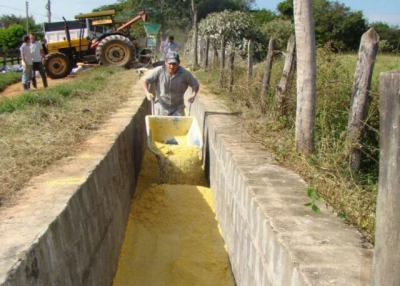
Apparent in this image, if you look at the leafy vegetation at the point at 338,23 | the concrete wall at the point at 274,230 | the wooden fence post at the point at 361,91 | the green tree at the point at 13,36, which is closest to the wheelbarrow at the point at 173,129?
the concrete wall at the point at 274,230

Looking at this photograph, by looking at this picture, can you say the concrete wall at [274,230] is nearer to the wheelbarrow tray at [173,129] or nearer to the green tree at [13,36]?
the wheelbarrow tray at [173,129]

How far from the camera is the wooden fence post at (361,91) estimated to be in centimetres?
365

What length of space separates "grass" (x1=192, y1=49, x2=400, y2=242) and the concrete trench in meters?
0.15

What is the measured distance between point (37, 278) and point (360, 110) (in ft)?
9.86

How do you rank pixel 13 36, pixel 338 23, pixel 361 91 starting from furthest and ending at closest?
1. pixel 13 36
2. pixel 338 23
3. pixel 361 91

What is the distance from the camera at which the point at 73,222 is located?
2930 mm

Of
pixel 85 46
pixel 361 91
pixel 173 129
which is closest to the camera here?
pixel 361 91

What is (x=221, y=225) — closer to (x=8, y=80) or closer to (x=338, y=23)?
(x=8, y=80)

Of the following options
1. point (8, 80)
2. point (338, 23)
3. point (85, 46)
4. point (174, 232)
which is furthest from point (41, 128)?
point (338, 23)

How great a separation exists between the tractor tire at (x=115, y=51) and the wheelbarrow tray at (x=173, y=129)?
10.1 metres

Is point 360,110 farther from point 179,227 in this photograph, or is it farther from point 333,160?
point 179,227

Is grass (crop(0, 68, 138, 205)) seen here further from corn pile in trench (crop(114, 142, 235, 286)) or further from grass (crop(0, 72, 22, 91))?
grass (crop(0, 72, 22, 91))

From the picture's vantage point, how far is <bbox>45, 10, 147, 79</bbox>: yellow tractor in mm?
15734

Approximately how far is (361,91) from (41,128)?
3.65 metres
